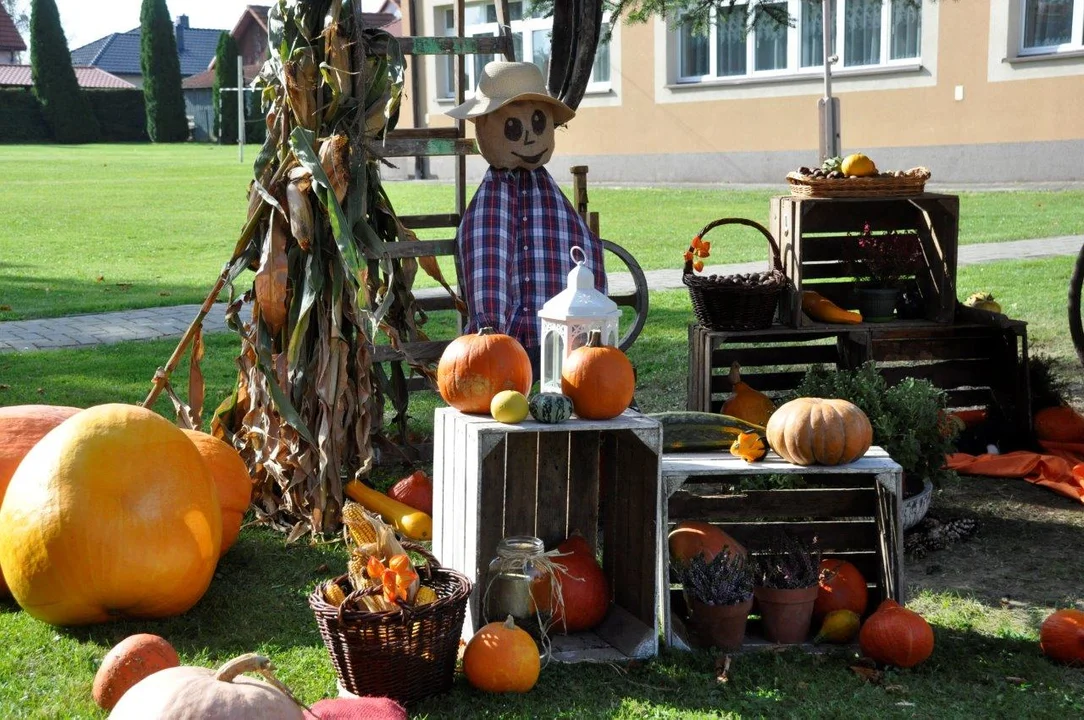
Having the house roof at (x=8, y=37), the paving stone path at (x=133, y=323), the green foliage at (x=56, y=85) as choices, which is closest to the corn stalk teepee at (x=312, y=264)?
the paving stone path at (x=133, y=323)

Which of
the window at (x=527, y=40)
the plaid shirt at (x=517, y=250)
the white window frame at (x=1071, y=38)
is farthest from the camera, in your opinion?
the window at (x=527, y=40)

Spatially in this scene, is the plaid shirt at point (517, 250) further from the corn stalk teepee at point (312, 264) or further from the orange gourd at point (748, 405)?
the orange gourd at point (748, 405)

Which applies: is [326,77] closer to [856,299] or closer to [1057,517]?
[856,299]

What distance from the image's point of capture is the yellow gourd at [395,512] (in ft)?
14.8

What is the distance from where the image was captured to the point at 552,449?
157 inches

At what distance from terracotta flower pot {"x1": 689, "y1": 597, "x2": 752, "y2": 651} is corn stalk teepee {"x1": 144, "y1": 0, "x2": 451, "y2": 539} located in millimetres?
1575

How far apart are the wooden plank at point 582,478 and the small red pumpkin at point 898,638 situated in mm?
1007

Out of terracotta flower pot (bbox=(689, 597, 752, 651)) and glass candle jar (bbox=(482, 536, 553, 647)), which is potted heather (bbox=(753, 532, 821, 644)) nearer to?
terracotta flower pot (bbox=(689, 597, 752, 651))

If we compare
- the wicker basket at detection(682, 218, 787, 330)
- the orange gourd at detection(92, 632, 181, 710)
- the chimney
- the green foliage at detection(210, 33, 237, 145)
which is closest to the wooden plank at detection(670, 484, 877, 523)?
the wicker basket at detection(682, 218, 787, 330)

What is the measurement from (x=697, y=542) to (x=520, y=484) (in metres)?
0.61

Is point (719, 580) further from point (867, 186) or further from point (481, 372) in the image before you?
point (867, 186)

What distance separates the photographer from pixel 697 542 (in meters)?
3.88

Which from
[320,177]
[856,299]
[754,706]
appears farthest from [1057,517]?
[320,177]

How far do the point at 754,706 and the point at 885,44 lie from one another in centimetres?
1804
